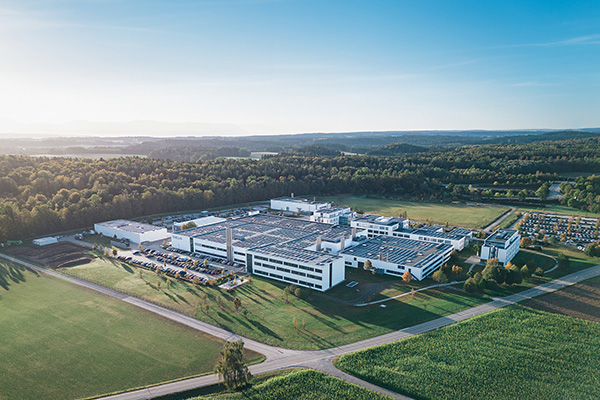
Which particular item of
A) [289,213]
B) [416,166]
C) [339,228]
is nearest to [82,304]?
[339,228]

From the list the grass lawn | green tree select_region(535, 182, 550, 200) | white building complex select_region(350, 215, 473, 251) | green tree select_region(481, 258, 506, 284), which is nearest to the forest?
green tree select_region(535, 182, 550, 200)

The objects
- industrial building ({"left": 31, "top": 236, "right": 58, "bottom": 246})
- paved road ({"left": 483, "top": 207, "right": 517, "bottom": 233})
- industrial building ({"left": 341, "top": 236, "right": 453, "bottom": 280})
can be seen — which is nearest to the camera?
industrial building ({"left": 341, "top": 236, "right": 453, "bottom": 280})

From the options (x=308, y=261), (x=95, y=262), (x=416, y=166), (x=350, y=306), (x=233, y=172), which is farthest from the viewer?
(x=416, y=166)

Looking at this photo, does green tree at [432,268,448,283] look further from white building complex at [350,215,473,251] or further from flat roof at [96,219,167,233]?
flat roof at [96,219,167,233]

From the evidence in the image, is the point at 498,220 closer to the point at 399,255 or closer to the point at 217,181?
the point at 399,255

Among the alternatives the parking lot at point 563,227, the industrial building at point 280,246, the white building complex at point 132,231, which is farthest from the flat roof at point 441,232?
the white building complex at point 132,231

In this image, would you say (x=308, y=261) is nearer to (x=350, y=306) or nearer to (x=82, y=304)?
(x=350, y=306)
